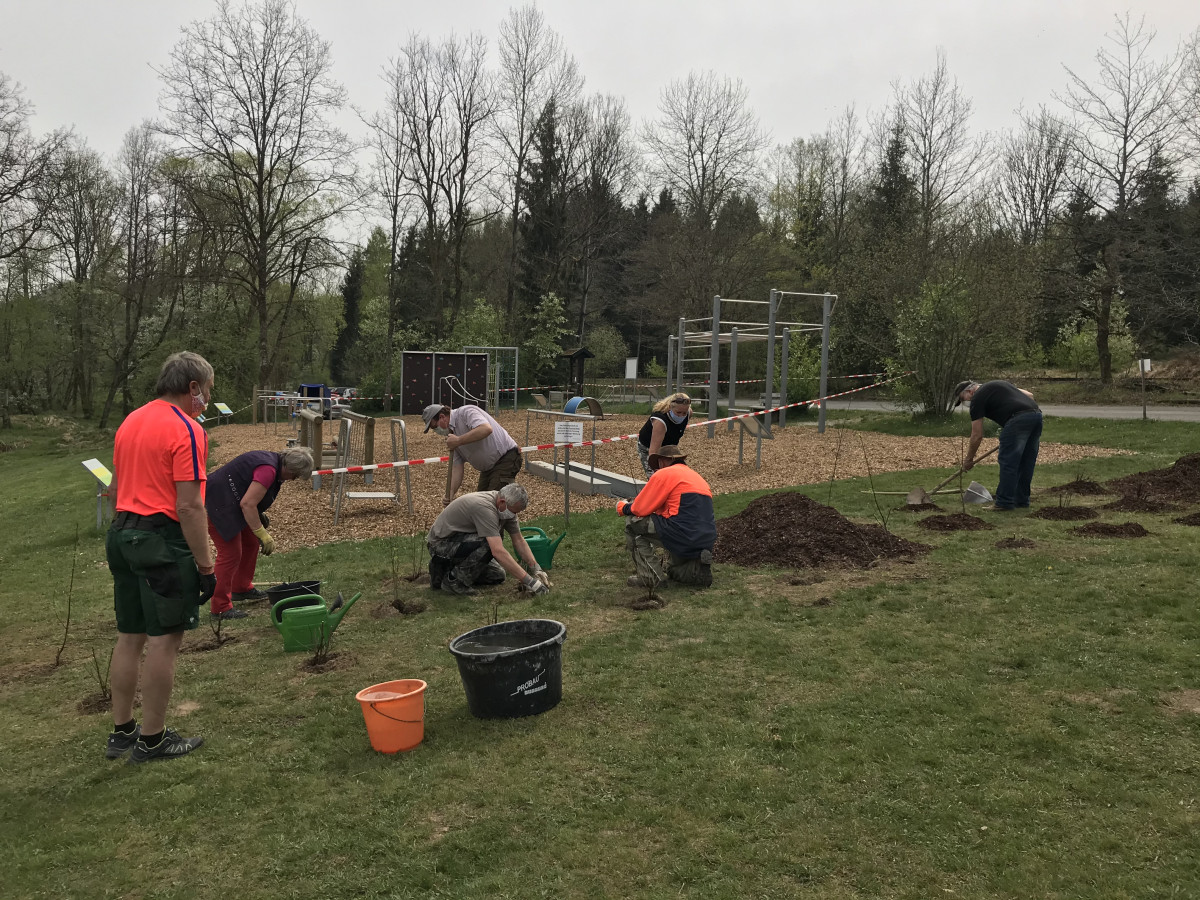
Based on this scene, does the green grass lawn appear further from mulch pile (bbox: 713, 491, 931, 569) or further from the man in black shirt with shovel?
the man in black shirt with shovel

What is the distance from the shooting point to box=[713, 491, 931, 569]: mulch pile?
7.14 metres

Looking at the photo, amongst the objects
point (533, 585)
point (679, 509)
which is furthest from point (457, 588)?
point (679, 509)

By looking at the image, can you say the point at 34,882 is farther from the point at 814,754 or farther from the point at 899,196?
the point at 899,196

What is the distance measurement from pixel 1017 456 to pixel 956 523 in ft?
4.21

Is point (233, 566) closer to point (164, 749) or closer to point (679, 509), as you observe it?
point (164, 749)

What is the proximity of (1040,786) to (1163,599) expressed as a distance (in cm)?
301

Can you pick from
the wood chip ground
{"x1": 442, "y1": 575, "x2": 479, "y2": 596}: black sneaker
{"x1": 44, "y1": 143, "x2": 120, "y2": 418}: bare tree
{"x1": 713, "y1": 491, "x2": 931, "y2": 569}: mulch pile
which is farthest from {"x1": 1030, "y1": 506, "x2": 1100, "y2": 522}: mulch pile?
{"x1": 44, "y1": 143, "x2": 120, "y2": 418}: bare tree

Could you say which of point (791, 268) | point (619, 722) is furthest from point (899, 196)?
point (619, 722)

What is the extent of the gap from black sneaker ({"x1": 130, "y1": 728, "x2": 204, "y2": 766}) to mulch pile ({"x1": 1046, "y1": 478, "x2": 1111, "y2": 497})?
949 centimetres

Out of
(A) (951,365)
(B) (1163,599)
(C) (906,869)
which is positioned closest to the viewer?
(C) (906,869)

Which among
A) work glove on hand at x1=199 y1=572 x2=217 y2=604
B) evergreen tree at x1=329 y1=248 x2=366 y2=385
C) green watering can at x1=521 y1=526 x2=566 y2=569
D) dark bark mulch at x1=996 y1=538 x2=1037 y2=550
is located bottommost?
green watering can at x1=521 y1=526 x2=566 y2=569

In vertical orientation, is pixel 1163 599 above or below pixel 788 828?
above

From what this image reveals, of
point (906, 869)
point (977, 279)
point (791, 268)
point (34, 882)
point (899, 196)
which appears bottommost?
point (34, 882)

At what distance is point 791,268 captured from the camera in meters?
38.5
